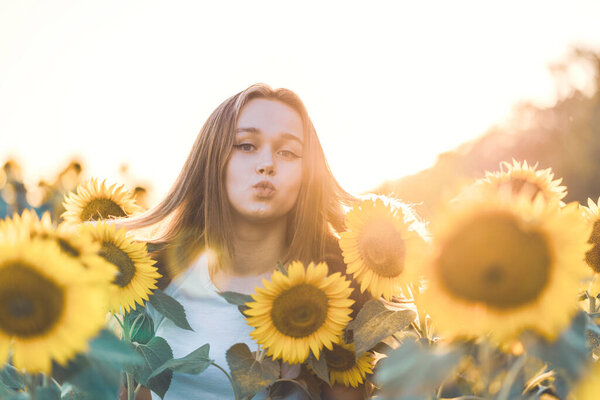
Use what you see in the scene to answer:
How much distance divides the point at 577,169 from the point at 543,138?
1847mm

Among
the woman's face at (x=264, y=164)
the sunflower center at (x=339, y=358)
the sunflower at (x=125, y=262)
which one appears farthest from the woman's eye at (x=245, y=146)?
the sunflower center at (x=339, y=358)

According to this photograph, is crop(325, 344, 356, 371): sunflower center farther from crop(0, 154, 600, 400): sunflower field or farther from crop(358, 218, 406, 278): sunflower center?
crop(0, 154, 600, 400): sunflower field

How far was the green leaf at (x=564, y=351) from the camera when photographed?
29.9 inches

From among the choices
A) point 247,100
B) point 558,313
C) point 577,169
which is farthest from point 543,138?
point 558,313

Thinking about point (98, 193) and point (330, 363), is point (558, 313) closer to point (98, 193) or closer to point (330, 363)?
point (330, 363)

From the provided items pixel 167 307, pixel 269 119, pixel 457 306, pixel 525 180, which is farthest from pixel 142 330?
pixel 525 180

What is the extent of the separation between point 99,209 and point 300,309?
128 centimetres

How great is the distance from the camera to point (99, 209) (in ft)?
7.38

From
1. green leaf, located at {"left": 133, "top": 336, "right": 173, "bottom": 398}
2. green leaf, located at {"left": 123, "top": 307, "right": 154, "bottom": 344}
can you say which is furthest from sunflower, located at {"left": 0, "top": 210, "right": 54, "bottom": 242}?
green leaf, located at {"left": 123, "top": 307, "right": 154, "bottom": 344}

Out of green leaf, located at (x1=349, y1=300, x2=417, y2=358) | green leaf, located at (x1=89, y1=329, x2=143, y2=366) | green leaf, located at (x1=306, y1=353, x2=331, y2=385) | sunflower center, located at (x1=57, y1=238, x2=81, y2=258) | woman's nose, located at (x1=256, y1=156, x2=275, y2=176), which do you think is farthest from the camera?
woman's nose, located at (x1=256, y1=156, x2=275, y2=176)

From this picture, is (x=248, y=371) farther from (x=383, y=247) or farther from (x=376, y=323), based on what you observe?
(x=383, y=247)

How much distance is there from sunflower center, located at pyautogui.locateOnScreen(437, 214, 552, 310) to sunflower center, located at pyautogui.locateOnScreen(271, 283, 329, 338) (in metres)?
0.58

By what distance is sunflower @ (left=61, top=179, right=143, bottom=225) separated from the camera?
2.24m

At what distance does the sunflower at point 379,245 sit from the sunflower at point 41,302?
0.73 meters
